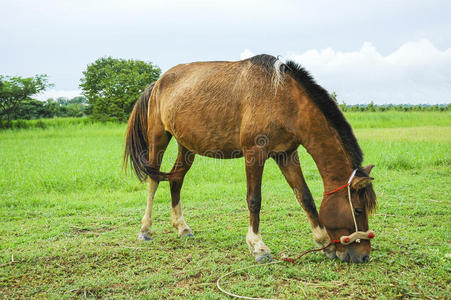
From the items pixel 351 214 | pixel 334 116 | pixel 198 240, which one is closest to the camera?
pixel 351 214

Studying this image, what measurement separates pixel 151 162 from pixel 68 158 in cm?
753

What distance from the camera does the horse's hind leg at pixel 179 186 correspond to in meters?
4.74

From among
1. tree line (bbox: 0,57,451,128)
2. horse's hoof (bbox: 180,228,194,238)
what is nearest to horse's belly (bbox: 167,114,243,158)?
horse's hoof (bbox: 180,228,194,238)

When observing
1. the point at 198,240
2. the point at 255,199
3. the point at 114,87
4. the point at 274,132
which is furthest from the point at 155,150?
the point at 114,87

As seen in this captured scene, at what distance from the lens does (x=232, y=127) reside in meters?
3.98

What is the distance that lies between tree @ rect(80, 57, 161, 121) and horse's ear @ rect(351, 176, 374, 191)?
25887 millimetres

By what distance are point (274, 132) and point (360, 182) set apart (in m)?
0.95

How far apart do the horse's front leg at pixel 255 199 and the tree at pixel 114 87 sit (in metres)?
25.1

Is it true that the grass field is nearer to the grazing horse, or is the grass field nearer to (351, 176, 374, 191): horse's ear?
the grazing horse

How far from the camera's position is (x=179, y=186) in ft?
16.3

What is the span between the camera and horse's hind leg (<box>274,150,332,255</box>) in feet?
12.8

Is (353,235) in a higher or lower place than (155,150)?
lower

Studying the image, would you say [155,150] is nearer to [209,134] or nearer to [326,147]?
[209,134]

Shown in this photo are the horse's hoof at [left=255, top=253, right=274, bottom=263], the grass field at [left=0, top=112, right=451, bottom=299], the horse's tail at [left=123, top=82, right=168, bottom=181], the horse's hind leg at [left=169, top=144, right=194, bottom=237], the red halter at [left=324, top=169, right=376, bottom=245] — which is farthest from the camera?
the horse's tail at [left=123, top=82, right=168, bottom=181]
